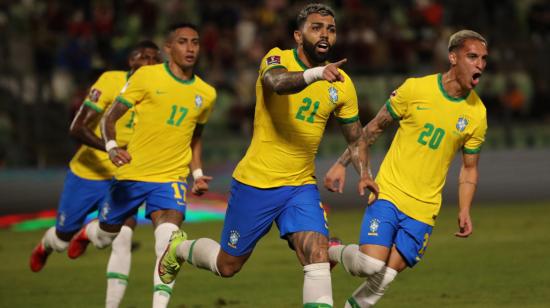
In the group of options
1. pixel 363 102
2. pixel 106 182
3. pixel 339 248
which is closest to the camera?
pixel 339 248

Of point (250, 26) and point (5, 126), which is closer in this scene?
point (5, 126)

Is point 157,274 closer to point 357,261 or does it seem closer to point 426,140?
point 357,261

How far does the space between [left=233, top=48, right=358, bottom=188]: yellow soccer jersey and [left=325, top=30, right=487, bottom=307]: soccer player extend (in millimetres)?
380

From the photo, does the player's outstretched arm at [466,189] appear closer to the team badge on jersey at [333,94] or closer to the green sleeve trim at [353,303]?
the green sleeve trim at [353,303]

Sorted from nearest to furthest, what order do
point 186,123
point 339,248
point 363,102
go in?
point 339,248
point 186,123
point 363,102

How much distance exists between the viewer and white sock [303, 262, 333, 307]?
316 inches

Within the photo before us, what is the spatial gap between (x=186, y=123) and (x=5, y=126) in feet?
41.2

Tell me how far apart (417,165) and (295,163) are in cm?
107

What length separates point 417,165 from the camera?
8.84 metres

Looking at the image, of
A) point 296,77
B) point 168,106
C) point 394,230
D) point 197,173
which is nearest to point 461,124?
point 394,230

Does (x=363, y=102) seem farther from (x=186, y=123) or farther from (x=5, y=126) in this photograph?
(x=186, y=123)

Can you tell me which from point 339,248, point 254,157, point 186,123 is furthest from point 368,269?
point 186,123

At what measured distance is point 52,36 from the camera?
23.5 metres

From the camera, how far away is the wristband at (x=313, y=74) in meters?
7.37
